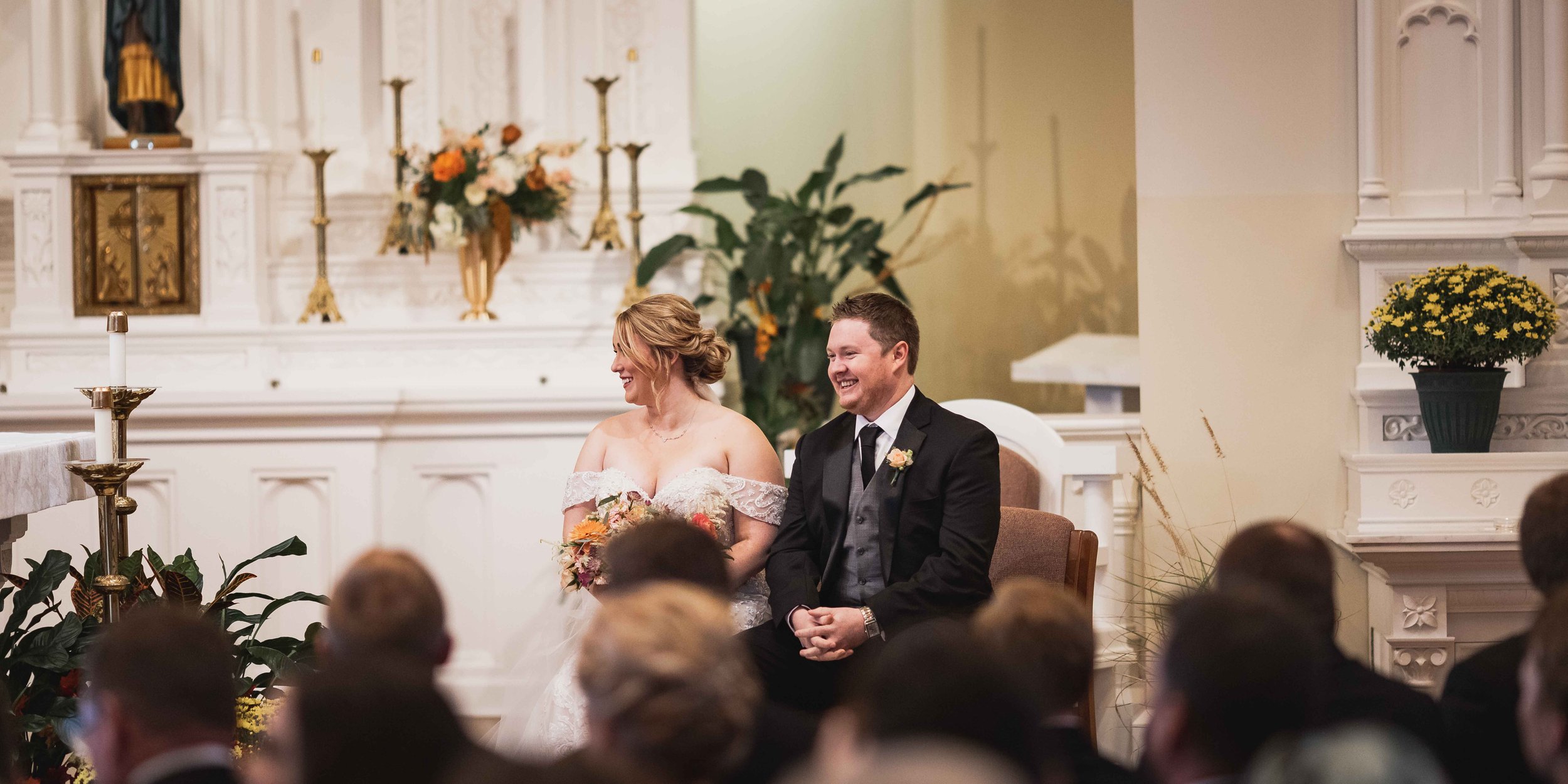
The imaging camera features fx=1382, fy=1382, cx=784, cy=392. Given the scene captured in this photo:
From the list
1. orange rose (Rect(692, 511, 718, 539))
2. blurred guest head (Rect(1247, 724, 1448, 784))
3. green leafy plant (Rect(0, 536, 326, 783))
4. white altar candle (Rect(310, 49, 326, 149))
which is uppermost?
white altar candle (Rect(310, 49, 326, 149))

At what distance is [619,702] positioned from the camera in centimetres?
147

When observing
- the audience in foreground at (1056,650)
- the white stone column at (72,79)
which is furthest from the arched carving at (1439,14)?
the white stone column at (72,79)

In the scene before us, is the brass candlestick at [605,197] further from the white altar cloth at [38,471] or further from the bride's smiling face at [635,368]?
the white altar cloth at [38,471]

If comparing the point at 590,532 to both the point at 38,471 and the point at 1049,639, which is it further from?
the point at 1049,639

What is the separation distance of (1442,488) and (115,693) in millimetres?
4159

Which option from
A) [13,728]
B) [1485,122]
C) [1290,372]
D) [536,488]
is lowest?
[13,728]

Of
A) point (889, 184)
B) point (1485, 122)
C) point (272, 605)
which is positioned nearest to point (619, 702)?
point (272, 605)

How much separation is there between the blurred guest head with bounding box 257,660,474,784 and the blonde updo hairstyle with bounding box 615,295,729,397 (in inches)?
90.1

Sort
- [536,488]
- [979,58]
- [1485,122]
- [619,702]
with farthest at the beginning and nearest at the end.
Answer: [979,58] → [536,488] → [1485,122] → [619,702]

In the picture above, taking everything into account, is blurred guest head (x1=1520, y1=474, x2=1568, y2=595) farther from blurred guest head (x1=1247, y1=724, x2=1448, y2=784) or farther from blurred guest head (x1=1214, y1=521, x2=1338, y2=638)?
blurred guest head (x1=1247, y1=724, x2=1448, y2=784)

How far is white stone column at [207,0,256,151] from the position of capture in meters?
5.43

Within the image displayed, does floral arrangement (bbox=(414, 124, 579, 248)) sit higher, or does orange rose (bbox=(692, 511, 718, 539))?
floral arrangement (bbox=(414, 124, 579, 248))

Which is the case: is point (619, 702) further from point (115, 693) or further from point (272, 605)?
point (272, 605)

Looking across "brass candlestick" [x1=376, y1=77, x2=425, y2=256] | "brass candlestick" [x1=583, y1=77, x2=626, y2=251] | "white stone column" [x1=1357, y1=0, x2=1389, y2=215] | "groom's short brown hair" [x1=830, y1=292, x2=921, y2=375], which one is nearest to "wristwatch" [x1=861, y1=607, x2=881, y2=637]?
"groom's short brown hair" [x1=830, y1=292, x2=921, y2=375]
